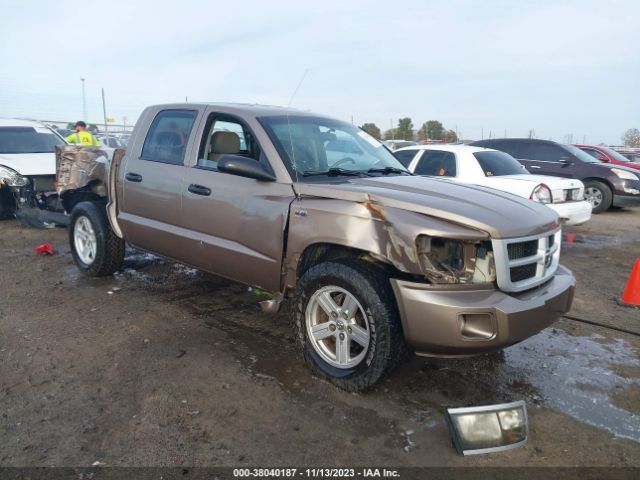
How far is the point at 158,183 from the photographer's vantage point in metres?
4.56

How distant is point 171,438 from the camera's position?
109 inches

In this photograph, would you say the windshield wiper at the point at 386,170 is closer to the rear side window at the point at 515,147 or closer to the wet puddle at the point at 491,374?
the wet puddle at the point at 491,374

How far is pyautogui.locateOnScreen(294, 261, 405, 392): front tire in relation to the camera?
3088 millimetres

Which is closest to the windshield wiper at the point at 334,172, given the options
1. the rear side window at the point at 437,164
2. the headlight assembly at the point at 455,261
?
the headlight assembly at the point at 455,261

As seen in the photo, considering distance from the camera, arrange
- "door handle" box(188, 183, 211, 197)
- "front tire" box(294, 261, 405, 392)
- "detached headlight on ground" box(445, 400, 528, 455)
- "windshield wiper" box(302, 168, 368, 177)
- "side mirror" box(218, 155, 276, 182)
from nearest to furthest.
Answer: "detached headlight on ground" box(445, 400, 528, 455)
"front tire" box(294, 261, 405, 392)
"side mirror" box(218, 155, 276, 182)
"windshield wiper" box(302, 168, 368, 177)
"door handle" box(188, 183, 211, 197)

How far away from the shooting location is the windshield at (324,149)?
12.7 feet

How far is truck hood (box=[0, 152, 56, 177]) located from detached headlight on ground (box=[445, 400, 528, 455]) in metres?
7.78

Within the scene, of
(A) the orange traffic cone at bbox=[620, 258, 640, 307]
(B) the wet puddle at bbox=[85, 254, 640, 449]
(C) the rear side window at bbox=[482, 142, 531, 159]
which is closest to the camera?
(B) the wet puddle at bbox=[85, 254, 640, 449]

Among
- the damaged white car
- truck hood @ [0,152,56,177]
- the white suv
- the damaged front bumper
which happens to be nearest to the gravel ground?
the damaged front bumper

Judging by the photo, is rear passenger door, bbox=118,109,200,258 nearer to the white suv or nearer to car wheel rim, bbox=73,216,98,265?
car wheel rim, bbox=73,216,98,265

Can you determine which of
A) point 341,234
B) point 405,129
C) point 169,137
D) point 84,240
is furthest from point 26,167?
point 405,129

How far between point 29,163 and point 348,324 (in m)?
7.35

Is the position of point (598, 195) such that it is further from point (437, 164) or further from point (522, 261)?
point (522, 261)

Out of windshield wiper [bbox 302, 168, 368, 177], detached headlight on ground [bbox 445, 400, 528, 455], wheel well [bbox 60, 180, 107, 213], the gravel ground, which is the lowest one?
the gravel ground
